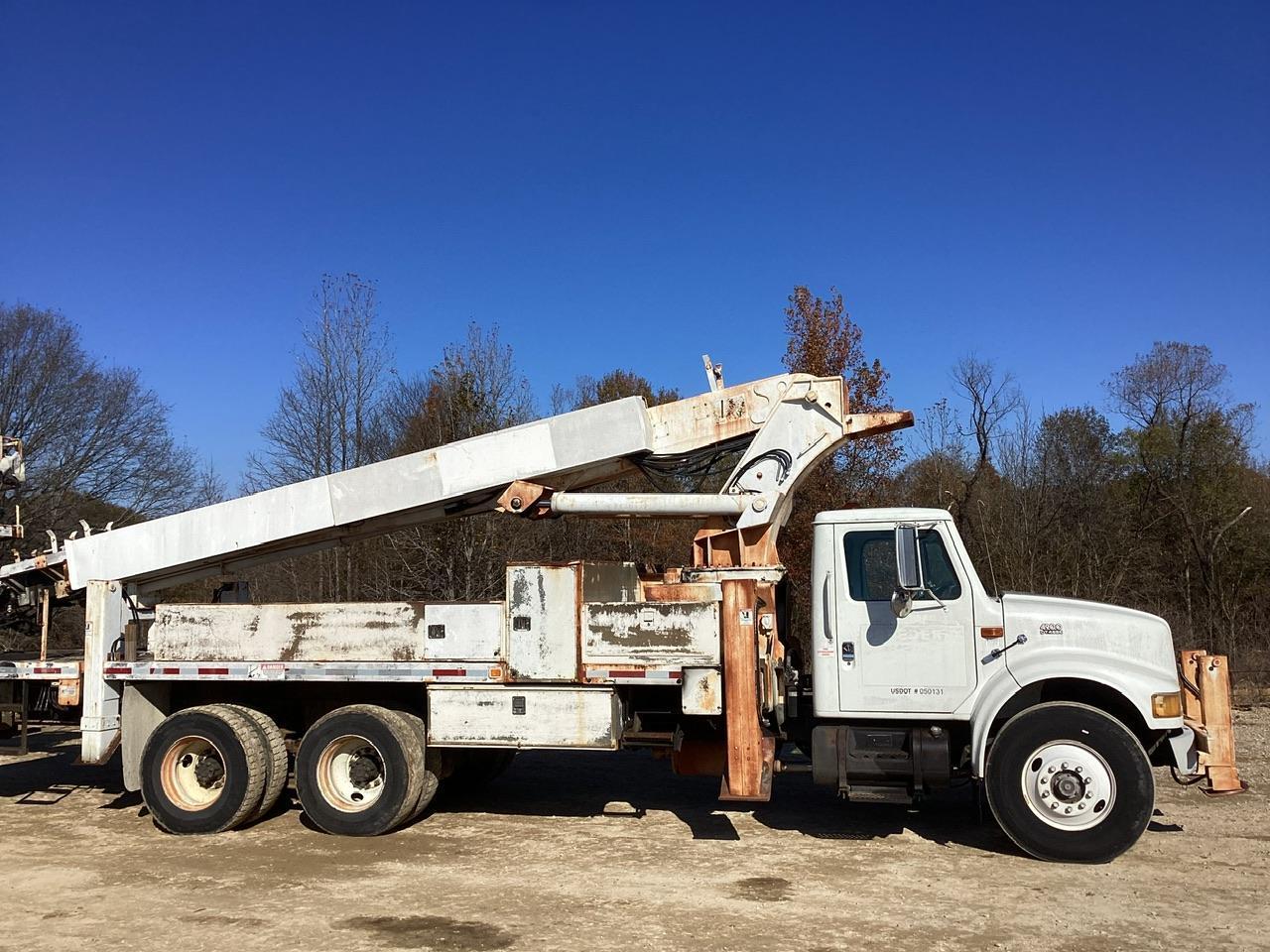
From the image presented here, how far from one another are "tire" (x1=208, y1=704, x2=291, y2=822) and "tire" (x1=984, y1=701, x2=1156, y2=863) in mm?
5889

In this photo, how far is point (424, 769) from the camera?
8.28 m

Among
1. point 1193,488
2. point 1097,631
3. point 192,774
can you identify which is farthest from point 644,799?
point 1193,488

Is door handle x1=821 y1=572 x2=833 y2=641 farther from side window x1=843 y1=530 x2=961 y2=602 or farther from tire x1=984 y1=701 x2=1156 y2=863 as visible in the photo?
tire x1=984 y1=701 x2=1156 y2=863

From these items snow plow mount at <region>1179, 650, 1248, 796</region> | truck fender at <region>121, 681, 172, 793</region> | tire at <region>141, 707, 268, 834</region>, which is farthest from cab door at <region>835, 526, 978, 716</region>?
truck fender at <region>121, 681, 172, 793</region>

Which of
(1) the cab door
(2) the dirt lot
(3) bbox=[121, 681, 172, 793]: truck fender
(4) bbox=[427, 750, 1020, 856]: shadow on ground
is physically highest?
(1) the cab door

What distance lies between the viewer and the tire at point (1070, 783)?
7.01 metres

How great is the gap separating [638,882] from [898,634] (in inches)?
106

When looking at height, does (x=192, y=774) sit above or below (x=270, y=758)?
below

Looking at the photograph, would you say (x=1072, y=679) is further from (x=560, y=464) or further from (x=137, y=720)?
(x=137, y=720)

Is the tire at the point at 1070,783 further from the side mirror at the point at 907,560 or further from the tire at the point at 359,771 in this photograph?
the tire at the point at 359,771

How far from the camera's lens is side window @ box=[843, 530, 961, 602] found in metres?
7.64

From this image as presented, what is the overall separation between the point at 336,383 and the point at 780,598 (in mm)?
15596

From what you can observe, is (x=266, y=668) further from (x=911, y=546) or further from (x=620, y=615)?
(x=911, y=546)

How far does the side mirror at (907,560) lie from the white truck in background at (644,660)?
3 centimetres
